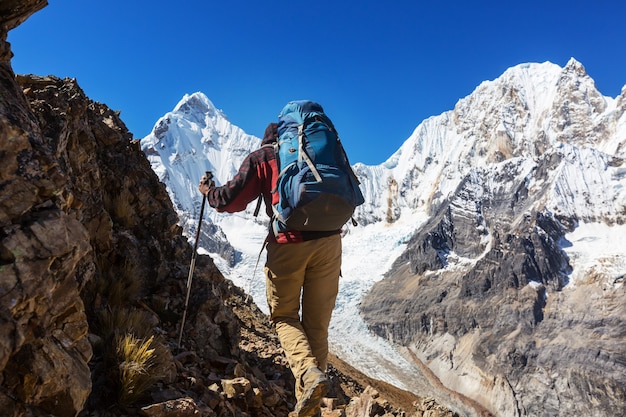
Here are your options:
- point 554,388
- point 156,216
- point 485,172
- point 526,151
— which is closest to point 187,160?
point 485,172

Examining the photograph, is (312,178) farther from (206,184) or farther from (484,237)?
(484,237)

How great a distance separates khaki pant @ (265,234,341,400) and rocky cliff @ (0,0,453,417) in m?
0.78

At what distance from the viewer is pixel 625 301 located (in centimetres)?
6316

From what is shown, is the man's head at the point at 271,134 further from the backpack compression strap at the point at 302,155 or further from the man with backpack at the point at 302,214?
the backpack compression strap at the point at 302,155

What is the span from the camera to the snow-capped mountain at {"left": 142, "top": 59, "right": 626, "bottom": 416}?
6512 centimetres

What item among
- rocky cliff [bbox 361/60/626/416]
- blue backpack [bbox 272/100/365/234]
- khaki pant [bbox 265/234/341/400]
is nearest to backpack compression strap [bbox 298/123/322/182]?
blue backpack [bbox 272/100/365/234]

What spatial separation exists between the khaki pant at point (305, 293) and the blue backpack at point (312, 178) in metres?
0.21

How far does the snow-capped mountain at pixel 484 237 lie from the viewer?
65.1 meters

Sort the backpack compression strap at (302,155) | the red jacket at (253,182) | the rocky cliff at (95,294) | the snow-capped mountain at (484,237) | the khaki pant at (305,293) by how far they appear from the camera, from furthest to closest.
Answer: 1. the snow-capped mountain at (484,237)
2. the red jacket at (253,182)
3. the khaki pant at (305,293)
4. the backpack compression strap at (302,155)
5. the rocky cliff at (95,294)

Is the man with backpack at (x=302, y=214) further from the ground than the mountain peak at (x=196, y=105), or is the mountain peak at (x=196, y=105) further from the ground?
the mountain peak at (x=196, y=105)

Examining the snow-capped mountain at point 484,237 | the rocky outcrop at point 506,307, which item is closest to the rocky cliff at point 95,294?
the snow-capped mountain at point 484,237

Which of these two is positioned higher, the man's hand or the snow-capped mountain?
the snow-capped mountain

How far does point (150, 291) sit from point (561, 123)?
120050 millimetres

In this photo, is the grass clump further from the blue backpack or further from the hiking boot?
the blue backpack
